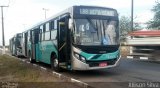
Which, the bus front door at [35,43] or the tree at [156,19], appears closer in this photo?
the bus front door at [35,43]

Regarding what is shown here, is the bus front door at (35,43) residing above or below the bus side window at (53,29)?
below

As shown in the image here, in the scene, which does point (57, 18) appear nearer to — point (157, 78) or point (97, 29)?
point (97, 29)

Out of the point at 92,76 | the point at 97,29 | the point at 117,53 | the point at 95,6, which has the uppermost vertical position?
the point at 95,6

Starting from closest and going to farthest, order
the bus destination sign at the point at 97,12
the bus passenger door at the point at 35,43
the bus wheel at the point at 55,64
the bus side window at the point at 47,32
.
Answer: the bus destination sign at the point at 97,12, the bus wheel at the point at 55,64, the bus side window at the point at 47,32, the bus passenger door at the point at 35,43

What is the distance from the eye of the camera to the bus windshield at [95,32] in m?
15.0

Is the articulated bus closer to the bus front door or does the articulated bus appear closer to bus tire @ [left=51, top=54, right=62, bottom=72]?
bus tire @ [left=51, top=54, right=62, bottom=72]

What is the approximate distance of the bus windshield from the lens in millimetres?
Answer: 15016

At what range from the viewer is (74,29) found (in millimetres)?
15047

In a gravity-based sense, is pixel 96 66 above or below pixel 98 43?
below

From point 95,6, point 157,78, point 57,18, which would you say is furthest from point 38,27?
point 157,78

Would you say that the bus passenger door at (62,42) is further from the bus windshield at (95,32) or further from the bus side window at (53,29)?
the bus windshield at (95,32)

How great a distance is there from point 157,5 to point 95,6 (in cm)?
4715

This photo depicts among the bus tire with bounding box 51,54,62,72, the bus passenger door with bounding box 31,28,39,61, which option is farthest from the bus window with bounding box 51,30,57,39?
the bus passenger door with bounding box 31,28,39,61

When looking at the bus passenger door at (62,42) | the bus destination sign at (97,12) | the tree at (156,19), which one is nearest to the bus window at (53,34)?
the bus passenger door at (62,42)
